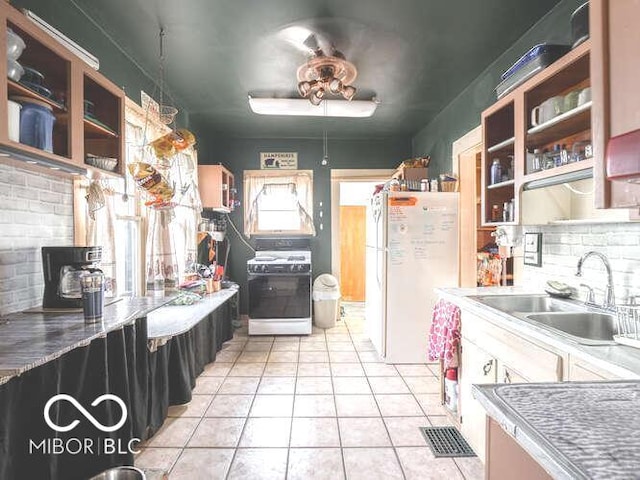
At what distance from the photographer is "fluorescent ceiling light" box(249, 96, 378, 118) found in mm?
3201

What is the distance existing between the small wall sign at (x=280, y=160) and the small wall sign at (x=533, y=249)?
3.17 metres

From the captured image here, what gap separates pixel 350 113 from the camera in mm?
3404

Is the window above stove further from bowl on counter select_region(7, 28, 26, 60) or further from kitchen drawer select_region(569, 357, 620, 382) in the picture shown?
kitchen drawer select_region(569, 357, 620, 382)

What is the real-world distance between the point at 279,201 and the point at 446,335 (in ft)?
10.3

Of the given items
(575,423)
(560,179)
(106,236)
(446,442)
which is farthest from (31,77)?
(446,442)

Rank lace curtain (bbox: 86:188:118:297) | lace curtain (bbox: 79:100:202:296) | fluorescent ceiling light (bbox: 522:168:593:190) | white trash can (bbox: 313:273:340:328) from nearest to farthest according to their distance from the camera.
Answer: fluorescent ceiling light (bbox: 522:168:593:190), lace curtain (bbox: 86:188:118:297), lace curtain (bbox: 79:100:202:296), white trash can (bbox: 313:273:340:328)

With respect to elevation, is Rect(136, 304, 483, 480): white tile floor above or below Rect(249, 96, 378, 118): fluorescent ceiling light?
below

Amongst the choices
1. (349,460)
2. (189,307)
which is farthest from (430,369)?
(189,307)

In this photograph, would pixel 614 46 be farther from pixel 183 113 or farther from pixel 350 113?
pixel 183 113

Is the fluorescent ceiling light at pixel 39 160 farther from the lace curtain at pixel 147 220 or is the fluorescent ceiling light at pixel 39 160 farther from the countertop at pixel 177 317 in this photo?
the countertop at pixel 177 317

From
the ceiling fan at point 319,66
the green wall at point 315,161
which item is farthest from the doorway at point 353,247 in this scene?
A: the ceiling fan at point 319,66

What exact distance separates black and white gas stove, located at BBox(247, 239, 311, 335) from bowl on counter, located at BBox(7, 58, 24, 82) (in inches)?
111

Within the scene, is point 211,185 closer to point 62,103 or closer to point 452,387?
point 62,103

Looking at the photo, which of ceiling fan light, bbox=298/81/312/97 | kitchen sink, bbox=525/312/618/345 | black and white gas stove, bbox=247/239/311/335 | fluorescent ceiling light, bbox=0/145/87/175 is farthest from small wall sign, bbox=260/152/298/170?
kitchen sink, bbox=525/312/618/345
